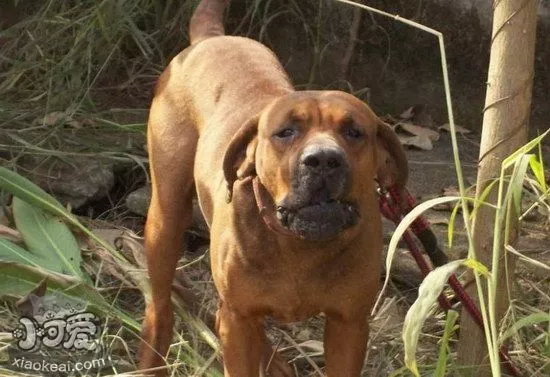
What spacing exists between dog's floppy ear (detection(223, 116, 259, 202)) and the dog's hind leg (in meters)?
0.69

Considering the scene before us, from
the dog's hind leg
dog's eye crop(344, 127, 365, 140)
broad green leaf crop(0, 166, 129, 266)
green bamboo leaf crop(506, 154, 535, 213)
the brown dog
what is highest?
green bamboo leaf crop(506, 154, 535, 213)

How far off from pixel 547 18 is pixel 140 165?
1.99 m

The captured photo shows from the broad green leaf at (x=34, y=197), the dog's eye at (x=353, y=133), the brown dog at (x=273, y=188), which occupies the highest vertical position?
the dog's eye at (x=353, y=133)

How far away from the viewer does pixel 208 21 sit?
476 cm

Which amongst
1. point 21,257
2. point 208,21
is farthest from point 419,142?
point 21,257

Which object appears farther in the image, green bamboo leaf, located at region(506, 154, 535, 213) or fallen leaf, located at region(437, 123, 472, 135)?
fallen leaf, located at region(437, 123, 472, 135)

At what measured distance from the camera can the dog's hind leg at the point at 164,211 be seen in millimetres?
4348

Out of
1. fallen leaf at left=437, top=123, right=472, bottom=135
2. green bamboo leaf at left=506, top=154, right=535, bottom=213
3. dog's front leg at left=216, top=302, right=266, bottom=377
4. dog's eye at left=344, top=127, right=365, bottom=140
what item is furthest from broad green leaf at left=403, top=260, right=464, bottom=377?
fallen leaf at left=437, top=123, right=472, bottom=135

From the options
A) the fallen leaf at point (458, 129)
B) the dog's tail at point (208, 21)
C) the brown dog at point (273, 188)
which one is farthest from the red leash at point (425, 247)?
the fallen leaf at point (458, 129)

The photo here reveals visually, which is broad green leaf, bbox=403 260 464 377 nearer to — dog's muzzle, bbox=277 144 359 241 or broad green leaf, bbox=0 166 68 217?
dog's muzzle, bbox=277 144 359 241

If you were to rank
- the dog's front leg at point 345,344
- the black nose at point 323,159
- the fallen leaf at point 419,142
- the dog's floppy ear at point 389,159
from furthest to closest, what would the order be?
the fallen leaf at point 419,142
the dog's front leg at point 345,344
the dog's floppy ear at point 389,159
the black nose at point 323,159

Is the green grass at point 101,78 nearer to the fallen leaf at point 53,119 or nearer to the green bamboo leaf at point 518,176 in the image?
the fallen leaf at point 53,119

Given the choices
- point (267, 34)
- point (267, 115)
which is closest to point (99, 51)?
point (267, 34)

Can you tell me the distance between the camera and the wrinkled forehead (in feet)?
11.3
